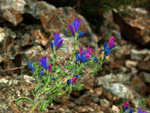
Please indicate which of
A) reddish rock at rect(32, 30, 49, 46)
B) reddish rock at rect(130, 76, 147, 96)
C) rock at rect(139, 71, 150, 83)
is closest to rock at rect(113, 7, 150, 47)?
rock at rect(139, 71, 150, 83)

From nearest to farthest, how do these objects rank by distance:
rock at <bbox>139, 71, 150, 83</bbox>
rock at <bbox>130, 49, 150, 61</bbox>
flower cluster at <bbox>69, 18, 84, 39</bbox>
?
1. flower cluster at <bbox>69, 18, 84, 39</bbox>
2. rock at <bbox>139, 71, 150, 83</bbox>
3. rock at <bbox>130, 49, 150, 61</bbox>

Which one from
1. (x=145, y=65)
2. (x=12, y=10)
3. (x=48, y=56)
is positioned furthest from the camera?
(x=145, y=65)

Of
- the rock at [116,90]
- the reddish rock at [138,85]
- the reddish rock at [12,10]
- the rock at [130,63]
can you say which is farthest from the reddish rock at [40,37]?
the rock at [130,63]

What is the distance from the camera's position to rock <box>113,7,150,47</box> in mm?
5632

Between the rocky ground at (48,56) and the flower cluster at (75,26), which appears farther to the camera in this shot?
the rocky ground at (48,56)

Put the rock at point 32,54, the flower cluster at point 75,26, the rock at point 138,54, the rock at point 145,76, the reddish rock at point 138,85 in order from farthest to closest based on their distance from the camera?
the rock at point 138,54 → the rock at point 145,76 → the reddish rock at point 138,85 → the rock at point 32,54 → the flower cluster at point 75,26

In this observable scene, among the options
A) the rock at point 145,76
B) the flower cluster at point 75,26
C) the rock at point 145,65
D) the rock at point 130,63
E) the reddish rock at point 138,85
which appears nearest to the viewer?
the flower cluster at point 75,26

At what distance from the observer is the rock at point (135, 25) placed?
5.63m

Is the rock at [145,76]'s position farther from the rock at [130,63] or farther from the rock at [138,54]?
the rock at [138,54]

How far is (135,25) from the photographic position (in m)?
5.62

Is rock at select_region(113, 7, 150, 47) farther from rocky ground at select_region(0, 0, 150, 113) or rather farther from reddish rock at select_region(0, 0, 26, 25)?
reddish rock at select_region(0, 0, 26, 25)

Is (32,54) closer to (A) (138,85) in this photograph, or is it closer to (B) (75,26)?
(B) (75,26)

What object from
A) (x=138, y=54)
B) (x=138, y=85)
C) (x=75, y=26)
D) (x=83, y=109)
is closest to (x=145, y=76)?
(x=138, y=85)

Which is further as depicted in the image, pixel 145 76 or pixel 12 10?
pixel 145 76
